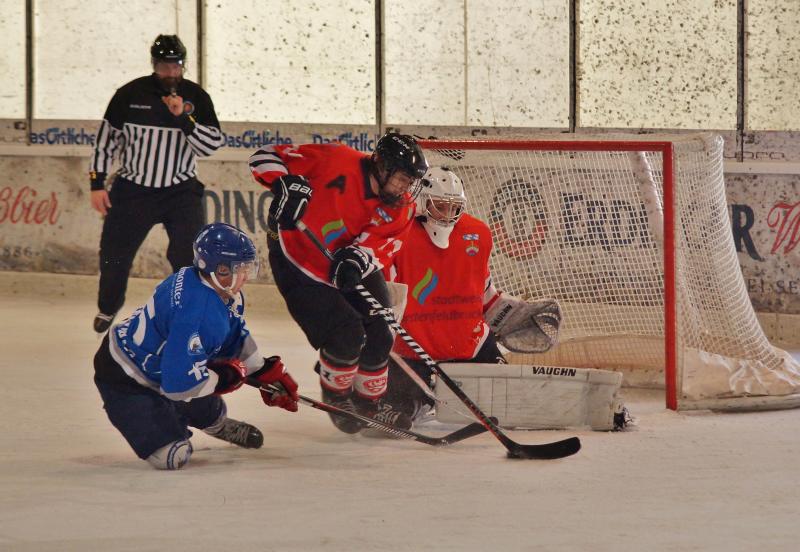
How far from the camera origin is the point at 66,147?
7.06 meters

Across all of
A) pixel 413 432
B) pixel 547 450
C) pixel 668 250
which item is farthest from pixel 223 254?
pixel 668 250

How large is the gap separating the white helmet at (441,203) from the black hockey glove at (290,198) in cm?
53

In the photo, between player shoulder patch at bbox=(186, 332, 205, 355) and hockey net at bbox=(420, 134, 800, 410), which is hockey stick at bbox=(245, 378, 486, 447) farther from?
hockey net at bbox=(420, 134, 800, 410)

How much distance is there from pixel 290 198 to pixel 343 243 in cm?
26

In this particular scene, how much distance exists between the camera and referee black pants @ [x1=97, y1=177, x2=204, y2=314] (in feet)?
16.4

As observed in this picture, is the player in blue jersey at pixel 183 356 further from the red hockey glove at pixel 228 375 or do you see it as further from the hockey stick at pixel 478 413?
the hockey stick at pixel 478 413

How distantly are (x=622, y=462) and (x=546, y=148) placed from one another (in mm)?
1357

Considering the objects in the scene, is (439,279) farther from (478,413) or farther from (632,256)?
(632,256)

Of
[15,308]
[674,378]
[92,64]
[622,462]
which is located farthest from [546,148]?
[92,64]

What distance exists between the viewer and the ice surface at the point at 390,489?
255 cm

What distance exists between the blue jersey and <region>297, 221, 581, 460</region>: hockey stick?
0.46 meters

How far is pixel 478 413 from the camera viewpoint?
350 cm

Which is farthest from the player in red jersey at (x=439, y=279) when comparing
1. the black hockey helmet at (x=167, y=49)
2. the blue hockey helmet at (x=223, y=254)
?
the black hockey helmet at (x=167, y=49)

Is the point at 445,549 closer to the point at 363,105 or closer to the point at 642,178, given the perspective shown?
the point at 642,178
